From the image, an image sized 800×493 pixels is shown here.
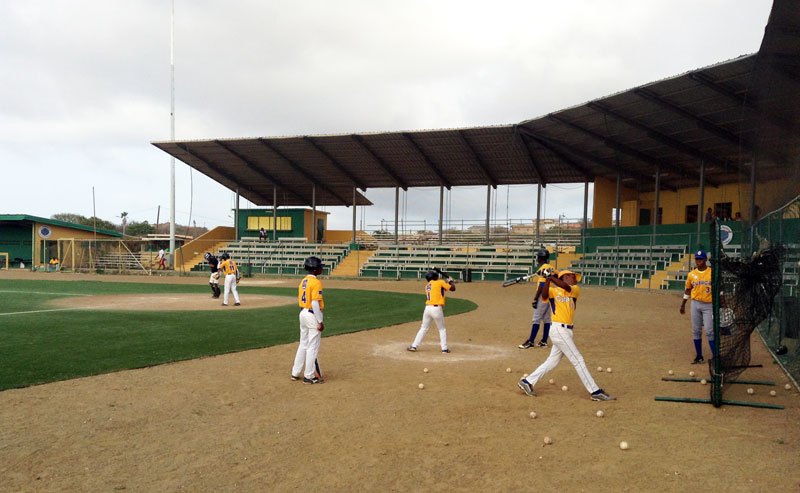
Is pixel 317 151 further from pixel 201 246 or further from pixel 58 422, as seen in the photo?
pixel 58 422

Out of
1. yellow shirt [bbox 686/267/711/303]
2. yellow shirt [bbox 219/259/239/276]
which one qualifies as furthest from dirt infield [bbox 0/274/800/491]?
yellow shirt [bbox 219/259/239/276]

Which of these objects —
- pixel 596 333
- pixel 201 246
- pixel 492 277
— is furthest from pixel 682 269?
pixel 201 246

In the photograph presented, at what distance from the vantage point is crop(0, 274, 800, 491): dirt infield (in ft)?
14.0

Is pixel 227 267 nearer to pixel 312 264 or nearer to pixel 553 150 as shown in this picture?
pixel 312 264

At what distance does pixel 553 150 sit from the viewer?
104 ft

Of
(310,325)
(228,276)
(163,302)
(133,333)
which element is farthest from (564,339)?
(163,302)

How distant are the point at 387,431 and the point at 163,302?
1509 centimetres

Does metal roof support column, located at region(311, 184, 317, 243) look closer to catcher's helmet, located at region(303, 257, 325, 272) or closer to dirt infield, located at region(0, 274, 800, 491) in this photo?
dirt infield, located at region(0, 274, 800, 491)

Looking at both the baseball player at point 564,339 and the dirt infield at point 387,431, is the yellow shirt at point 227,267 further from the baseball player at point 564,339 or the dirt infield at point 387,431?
the baseball player at point 564,339

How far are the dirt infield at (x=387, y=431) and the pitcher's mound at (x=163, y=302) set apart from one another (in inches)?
338

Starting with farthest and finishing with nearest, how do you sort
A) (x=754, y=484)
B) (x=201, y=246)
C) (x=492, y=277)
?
(x=201, y=246) → (x=492, y=277) → (x=754, y=484)

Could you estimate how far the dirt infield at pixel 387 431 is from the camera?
427 centimetres

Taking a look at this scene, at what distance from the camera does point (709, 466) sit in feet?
14.9

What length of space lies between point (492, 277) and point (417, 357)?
23120 mm
